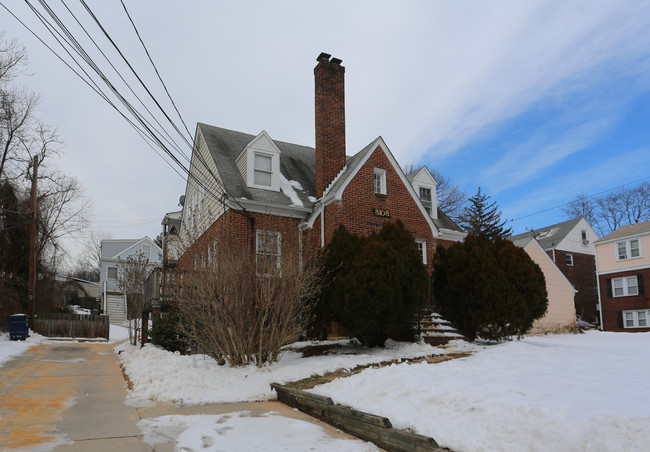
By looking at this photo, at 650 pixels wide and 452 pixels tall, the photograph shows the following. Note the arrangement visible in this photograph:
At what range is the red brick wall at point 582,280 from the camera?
36.8 m

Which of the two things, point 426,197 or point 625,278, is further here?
point 625,278

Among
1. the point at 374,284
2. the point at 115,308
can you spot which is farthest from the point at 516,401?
the point at 115,308

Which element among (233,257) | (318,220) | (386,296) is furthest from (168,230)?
(386,296)

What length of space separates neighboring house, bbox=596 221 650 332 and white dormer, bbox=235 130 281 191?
25.0 meters

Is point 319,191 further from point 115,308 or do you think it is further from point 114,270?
point 114,270

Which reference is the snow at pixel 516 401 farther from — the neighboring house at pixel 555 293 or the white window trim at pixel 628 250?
the white window trim at pixel 628 250

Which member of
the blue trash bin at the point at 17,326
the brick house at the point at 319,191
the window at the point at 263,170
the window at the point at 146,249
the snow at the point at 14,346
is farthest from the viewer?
the window at the point at 146,249

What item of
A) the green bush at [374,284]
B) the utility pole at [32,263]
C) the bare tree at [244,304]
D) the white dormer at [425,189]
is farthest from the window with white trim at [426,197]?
the utility pole at [32,263]

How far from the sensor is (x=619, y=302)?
30.6m

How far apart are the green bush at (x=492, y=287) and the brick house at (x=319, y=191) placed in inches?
118

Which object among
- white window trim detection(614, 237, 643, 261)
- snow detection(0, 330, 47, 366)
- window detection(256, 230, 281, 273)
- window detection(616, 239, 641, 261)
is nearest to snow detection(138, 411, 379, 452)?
window detection(256, 230, 281, 273)

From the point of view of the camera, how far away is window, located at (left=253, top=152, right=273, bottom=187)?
16.7 m

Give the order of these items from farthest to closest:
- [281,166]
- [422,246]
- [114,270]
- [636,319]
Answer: [114,270] → [636,319] → [281,166] → [422,246]

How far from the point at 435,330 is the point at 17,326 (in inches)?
678
